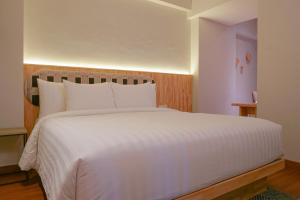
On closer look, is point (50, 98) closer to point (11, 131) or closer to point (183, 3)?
point (11, 131)

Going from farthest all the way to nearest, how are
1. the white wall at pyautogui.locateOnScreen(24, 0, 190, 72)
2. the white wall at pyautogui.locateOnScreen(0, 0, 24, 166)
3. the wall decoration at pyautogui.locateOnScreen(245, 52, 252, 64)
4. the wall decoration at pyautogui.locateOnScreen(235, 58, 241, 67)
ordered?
the wall decoration at pyautogui.locateOnScreen(245, 52, 252, 64) < the wall decoration at pyautogui.locateOnScreen(235, 58, 241, 67) < the white wall at pyautogui.locateOnScreen(24, 0, 190, 72) < the white wall at pyautogui.locateOnScreen(0, 0, 24, 166)

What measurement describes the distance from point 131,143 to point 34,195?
52.8 inches

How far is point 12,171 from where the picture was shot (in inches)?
88.5

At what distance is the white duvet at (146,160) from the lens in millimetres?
850

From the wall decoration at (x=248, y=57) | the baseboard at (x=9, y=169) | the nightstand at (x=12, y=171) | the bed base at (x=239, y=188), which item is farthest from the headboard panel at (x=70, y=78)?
the wall decoration at (x=248, y=57)

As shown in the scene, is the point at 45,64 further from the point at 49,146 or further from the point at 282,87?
the point at 282,87

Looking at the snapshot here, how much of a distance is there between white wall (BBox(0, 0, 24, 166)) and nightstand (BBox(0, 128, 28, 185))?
0.07 m

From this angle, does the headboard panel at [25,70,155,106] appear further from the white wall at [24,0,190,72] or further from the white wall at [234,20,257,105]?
the white wall at [234,20,257,105]

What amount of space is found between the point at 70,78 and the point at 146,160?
2011 millimetres

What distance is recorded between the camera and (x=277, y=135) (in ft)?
5.68

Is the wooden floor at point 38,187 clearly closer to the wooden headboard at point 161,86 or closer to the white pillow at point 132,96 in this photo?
the wooden headboard at point 161,86

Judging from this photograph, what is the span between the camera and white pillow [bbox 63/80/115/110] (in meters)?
2.17

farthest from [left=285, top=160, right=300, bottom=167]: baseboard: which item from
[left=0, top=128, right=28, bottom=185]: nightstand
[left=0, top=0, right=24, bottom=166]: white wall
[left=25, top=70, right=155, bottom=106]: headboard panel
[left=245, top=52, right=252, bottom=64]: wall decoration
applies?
[left=245, top=52, right=252, bottom=64]: wall decoration

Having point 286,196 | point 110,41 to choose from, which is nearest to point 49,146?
point 286,196
